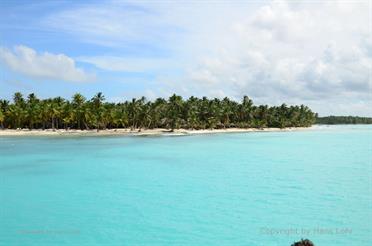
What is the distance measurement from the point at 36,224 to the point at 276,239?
1016 centimetres

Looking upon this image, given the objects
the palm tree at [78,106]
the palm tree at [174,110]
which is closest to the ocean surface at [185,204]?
the palm tree at [78,106]

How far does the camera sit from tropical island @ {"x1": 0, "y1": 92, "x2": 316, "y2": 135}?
9594 cm

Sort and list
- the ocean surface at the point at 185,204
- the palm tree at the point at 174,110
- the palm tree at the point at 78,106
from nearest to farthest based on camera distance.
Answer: the ocean surface at the point at 185,204 < the palm tree at the point at 78,106 < the palm tree at the point at 174,110

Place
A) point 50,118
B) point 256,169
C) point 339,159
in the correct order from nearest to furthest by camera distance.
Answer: point 256,169
point 339,159
point 50,118

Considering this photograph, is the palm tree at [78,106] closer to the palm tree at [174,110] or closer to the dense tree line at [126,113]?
the dense tree line at [126,113]

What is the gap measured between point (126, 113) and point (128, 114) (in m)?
1.43

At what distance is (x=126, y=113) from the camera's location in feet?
336

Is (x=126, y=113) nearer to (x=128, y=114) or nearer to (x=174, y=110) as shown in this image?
(x=128, y=114)

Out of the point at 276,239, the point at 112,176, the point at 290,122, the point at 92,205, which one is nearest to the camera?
the point at 276,239

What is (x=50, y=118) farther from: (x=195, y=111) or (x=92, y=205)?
(x=92, y=205)

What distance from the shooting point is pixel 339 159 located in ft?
140

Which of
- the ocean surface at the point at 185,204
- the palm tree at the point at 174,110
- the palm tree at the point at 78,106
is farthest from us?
the palm tree at the point at 174,110

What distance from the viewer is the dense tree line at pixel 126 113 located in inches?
3775

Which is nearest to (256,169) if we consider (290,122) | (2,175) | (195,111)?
(2,175)
